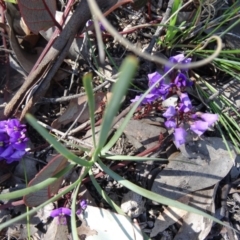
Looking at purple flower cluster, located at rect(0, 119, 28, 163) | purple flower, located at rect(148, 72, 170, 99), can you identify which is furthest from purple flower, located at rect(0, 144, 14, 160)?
purple flower, located at rect(148, 72, 170, 99)

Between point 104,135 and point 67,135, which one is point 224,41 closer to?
point 67,135

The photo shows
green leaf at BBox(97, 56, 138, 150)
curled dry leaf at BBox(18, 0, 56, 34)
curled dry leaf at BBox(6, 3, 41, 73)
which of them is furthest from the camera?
curled dry leaf at BBox(6, 3, 41, 73)

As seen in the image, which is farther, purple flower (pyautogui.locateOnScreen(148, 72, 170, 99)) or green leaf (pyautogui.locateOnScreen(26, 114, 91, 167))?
purple flower (pyautogui.locateOnScreen(148, 72, 170, 99))

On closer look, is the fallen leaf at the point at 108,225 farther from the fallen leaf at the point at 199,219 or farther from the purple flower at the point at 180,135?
the purple flower at the point at 180,135

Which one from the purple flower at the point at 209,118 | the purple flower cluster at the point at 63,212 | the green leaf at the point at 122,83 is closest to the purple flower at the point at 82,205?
the purple flower cluster at the point at 63,212

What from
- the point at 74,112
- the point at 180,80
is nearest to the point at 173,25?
the point at 180,80

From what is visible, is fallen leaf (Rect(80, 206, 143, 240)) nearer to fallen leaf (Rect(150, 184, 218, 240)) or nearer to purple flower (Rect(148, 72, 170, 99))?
fallen leaf (Rect(150, 184, 218, 240))
